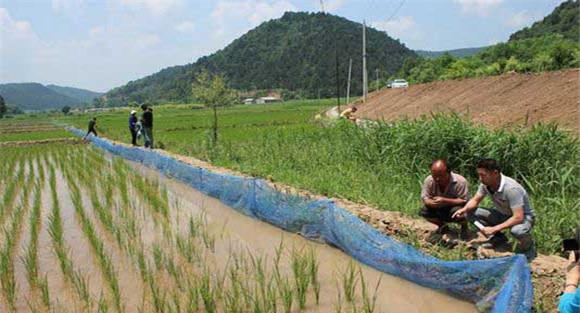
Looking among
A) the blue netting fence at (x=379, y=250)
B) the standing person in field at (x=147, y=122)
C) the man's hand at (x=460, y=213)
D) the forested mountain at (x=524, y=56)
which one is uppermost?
the forested mountain at (x=524, y=56)

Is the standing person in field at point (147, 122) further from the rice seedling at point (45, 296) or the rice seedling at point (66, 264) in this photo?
the rice seedling at point (45, 296)

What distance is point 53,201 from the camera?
8797mm

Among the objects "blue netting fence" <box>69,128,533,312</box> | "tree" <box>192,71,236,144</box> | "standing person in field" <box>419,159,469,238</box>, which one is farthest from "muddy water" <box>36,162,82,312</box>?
"tree" <box>192,71,236,144</box>

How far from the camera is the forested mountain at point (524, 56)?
19.8 metres

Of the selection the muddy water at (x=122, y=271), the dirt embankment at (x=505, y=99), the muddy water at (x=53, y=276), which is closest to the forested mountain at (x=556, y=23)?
the dirt embankment at (x=505, y=99)

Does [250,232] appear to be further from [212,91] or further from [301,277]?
[212,91]

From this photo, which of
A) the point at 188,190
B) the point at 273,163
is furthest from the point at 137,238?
the point at 273,163

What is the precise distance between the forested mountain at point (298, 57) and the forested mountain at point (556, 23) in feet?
102

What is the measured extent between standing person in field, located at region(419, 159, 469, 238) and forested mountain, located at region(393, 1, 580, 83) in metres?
15.2

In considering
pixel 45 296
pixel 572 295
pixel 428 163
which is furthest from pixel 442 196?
pixel 45 296

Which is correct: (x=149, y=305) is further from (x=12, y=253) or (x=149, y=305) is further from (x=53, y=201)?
(x=53, y=201)

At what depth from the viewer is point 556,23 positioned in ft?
171

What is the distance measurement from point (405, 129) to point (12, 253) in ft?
18.5

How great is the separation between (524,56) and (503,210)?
29.3 metres
